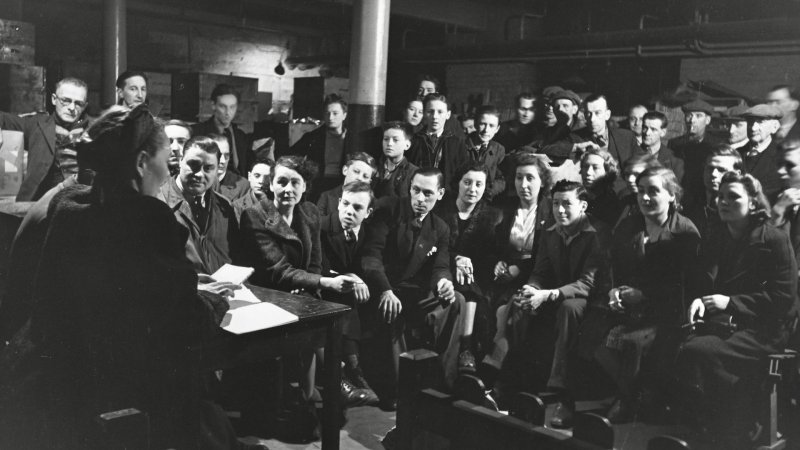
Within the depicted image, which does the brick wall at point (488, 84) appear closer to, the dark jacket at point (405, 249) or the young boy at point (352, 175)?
the young boy at point (352, 175)

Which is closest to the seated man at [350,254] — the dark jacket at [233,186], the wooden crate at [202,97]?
the dark jacket at [233,186]

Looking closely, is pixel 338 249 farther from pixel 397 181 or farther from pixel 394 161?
pixel 394 161

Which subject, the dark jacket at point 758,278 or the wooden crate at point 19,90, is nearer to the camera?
the dark jacket at point 758,278

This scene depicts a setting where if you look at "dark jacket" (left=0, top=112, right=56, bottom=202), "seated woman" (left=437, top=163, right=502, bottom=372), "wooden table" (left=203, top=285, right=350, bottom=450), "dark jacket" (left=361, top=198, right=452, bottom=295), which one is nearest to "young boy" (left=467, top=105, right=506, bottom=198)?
"seated woman" (left=437, top=163, right=502, bottom=372)

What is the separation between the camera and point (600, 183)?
13.2ft

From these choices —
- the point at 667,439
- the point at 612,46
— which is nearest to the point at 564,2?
the point at 612,46

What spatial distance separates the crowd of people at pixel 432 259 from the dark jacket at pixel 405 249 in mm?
13

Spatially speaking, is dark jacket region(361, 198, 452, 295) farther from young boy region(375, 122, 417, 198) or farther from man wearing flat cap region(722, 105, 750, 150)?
man wearing flat cap region(722, 105, 750, 150)

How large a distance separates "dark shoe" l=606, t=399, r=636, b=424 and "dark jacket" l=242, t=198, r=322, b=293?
65.2 inches

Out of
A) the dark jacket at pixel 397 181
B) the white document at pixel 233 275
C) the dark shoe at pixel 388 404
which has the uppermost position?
the dark jacket at pixel 397 181

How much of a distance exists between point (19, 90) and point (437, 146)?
264 centimetres

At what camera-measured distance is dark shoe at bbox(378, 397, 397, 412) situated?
3.85 metres

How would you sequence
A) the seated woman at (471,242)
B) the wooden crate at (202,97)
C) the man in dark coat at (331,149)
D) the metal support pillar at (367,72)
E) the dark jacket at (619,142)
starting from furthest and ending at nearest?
the wooden crate at (202,97) → the man in dark coat at (331,149) → the metal support pillar at (367,72) → the dark jacket at (619,142) → the seated woman at (471,242)

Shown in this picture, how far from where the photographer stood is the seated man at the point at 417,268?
4.00 m
